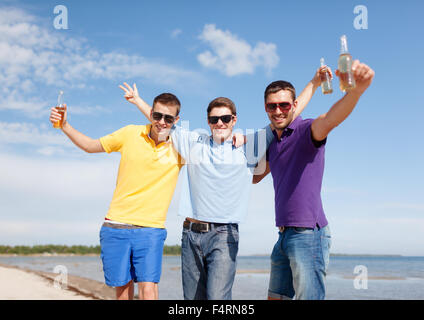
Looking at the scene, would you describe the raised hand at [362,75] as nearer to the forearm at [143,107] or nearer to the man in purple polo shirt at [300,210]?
the man in purple polo shirt at [300,210]

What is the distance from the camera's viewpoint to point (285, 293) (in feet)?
12.8

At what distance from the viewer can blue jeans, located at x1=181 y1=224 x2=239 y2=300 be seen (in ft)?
13.6

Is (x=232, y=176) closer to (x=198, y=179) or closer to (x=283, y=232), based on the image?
(x=198, y=179)

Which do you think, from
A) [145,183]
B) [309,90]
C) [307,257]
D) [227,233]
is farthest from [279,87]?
[145,183]

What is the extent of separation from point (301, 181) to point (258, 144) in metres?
0.86

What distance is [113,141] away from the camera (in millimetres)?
5047

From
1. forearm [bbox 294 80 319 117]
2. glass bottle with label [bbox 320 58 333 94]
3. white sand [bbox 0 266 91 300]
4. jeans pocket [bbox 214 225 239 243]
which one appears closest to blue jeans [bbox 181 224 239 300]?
jeans pocket [bbox 214 225 239 243]

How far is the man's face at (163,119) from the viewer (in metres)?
4.85

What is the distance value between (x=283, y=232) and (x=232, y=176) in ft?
3.01

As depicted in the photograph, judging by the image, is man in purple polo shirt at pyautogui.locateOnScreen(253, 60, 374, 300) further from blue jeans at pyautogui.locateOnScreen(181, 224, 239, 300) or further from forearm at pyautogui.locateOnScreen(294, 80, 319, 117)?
forearm at pyautogui.locateOnScreen(294, 80, 319, 117)

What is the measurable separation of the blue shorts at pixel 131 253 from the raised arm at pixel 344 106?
7.88 feet

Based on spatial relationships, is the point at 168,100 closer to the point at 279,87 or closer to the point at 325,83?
the point at 279,87

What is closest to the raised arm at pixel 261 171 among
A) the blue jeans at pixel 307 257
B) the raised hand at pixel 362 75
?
the blue jeans at pixel 307 257

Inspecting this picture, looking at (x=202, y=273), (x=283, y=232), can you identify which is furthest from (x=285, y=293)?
(x=202, y=273)
